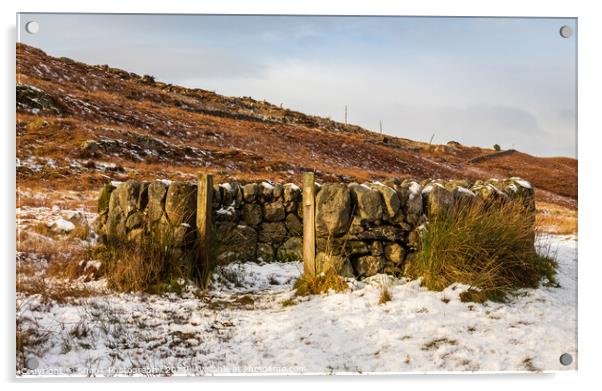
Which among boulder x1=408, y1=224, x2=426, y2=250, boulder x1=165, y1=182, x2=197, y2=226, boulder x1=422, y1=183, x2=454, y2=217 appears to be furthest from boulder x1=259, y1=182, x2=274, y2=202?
boulder x1=422, y1=183, x2=454, y2=217

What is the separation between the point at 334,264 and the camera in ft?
20.0

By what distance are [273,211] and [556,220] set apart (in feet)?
20.0

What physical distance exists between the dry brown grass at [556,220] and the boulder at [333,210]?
4.56 metres

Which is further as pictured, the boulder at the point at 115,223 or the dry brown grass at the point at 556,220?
the dry brown grass at the point at 556,220

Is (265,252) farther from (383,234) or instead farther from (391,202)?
(391,202)

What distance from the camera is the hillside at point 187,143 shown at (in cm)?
862

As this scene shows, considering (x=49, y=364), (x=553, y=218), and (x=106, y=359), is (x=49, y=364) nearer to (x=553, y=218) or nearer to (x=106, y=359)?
(x=106, y=359)

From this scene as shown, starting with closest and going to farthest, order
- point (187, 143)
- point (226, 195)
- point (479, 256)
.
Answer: point (479, 256)
point (226, 195)
point (187, 143)

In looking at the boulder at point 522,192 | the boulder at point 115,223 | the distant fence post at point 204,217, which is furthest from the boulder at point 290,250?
the boulder at point 522,192

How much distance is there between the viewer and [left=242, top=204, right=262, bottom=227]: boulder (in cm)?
814

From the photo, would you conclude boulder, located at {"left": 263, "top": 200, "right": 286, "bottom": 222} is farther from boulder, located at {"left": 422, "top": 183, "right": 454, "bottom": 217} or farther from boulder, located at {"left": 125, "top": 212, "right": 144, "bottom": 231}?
boulder, located at {"left": 422, "top": 183, "right": 454, "bottom": 217}

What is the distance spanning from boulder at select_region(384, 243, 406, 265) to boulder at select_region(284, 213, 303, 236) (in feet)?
7.48

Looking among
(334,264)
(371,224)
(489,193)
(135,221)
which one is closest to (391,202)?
(371,224)

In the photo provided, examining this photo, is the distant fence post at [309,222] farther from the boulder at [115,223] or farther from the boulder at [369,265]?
the boulder at [115,223]
